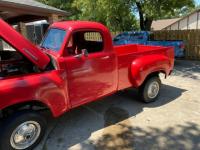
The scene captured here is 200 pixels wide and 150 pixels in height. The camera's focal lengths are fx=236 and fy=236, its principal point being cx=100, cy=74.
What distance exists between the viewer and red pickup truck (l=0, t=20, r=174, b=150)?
349cm

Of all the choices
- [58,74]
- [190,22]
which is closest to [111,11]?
[58,74]

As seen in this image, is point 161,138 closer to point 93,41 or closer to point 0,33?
point 93,41

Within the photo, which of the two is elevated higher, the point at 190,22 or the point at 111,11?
the point at 190,22

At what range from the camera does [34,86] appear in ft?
11.6

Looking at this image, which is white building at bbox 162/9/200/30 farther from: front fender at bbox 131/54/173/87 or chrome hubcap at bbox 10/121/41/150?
chrome hubcap at bbox 10/121/41/150

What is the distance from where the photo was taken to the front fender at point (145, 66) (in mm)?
5184

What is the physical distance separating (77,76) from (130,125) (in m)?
1.47

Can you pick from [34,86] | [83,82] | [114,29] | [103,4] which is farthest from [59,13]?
[114,29]

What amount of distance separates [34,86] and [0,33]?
35.3 inches

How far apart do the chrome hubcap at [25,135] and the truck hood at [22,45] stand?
956mm

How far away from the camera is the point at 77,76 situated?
13.9ft

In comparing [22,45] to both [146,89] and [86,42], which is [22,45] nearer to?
[86,42]

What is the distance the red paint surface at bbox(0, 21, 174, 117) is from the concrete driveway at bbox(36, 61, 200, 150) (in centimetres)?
55

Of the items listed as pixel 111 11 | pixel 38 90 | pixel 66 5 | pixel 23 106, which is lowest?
pixel 23 106
